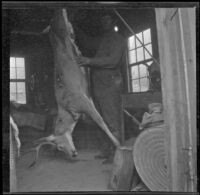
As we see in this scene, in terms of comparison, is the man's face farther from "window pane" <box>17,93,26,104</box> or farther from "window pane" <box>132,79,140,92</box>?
"window pane" <box>17,93,26,104</box>

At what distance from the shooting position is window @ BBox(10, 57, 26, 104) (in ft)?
12.5

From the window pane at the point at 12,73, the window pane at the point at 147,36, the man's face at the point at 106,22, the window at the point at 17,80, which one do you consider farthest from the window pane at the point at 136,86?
the window pane at the point at 12,73

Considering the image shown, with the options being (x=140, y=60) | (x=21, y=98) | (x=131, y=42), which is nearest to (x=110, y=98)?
(x=140, y=60)

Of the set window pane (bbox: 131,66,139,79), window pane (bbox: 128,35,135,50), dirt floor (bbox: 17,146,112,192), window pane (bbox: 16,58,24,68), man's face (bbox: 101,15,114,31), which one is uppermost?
man's face (bbox: 101,15,114,31)

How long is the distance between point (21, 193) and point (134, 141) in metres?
1.39

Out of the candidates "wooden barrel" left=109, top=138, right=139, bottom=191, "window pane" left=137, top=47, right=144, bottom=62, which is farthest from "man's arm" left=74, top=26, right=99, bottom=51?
"wooden barrel" left=109, top=138, right=139, bottom=191

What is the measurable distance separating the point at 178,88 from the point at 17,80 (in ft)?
6.06

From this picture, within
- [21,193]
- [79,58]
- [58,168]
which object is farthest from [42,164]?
[79,58]

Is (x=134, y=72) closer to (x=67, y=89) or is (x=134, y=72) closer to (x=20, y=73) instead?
(x=67, y=89)

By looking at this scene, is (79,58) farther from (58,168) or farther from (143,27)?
(58,168)

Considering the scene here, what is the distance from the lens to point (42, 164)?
3955 mm

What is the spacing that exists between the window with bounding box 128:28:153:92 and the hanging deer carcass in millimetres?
625

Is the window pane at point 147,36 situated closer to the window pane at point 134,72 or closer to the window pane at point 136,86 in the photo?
the window pane at point 134,72

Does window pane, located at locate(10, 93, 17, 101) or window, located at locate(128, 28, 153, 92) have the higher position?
window, located at locate(128, 28, 153, 92)
